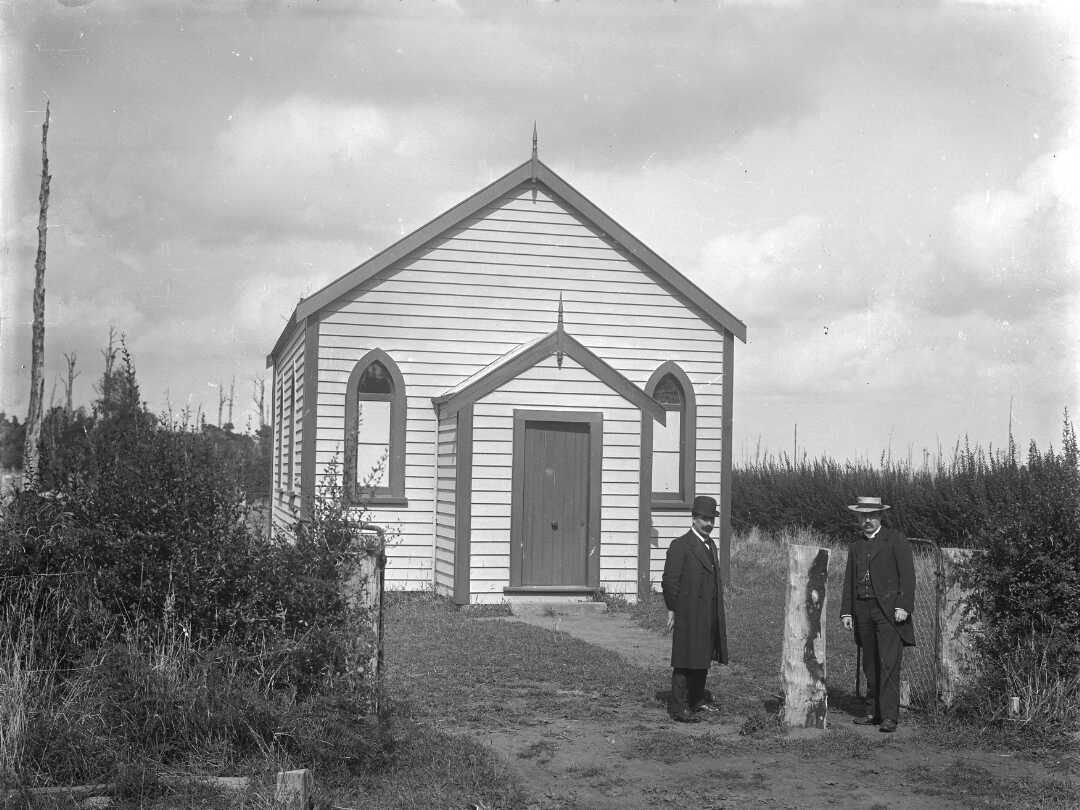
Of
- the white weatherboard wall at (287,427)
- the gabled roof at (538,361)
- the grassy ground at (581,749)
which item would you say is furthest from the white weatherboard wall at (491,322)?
the grassy ground at (581,749)

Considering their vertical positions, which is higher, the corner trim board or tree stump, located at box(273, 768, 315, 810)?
the corner trim board

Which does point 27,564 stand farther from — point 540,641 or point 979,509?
point 979,509

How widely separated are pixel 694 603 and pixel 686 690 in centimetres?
74

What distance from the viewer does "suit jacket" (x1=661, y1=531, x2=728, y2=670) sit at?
961 centimetres

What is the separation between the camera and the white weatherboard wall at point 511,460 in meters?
16.8

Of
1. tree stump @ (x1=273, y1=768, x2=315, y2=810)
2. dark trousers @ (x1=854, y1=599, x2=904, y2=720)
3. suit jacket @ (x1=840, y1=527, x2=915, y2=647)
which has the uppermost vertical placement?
suit jacket @ (x1=840, y1=527, x2=915, y2=647)

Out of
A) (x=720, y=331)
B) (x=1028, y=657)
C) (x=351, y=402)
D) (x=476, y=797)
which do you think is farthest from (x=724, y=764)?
(x=720, y=331)

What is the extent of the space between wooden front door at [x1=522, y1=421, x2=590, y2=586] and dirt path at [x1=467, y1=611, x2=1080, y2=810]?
717 centimetres

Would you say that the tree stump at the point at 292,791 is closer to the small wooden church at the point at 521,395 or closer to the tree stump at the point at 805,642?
the tree stump at the point at 805,642

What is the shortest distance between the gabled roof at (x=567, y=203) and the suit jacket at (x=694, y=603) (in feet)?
31.0

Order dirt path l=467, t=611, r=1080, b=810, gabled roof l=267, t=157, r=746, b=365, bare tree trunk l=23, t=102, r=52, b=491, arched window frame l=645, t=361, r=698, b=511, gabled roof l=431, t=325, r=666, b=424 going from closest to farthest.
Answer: dirt path l=467, t=611, r=1080, b=810
gabled roof l=431, t=325, r=666, b=424
gabled roof l=267, t=157, r=746, b=365
arched window frame l=645, t=361, r=698, b=511
bare tree trunk l=23, t=102, r=52, b=491

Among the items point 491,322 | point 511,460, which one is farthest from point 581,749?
point 491,322

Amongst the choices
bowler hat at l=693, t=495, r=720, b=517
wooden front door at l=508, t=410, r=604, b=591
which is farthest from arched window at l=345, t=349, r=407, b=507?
bowler hat at l=693, t=495, r=720, b=517

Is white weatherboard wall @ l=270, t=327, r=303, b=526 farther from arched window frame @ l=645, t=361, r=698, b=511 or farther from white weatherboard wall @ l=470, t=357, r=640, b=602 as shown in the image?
arched window frame @ l=645, t=361, r=698, b=511
